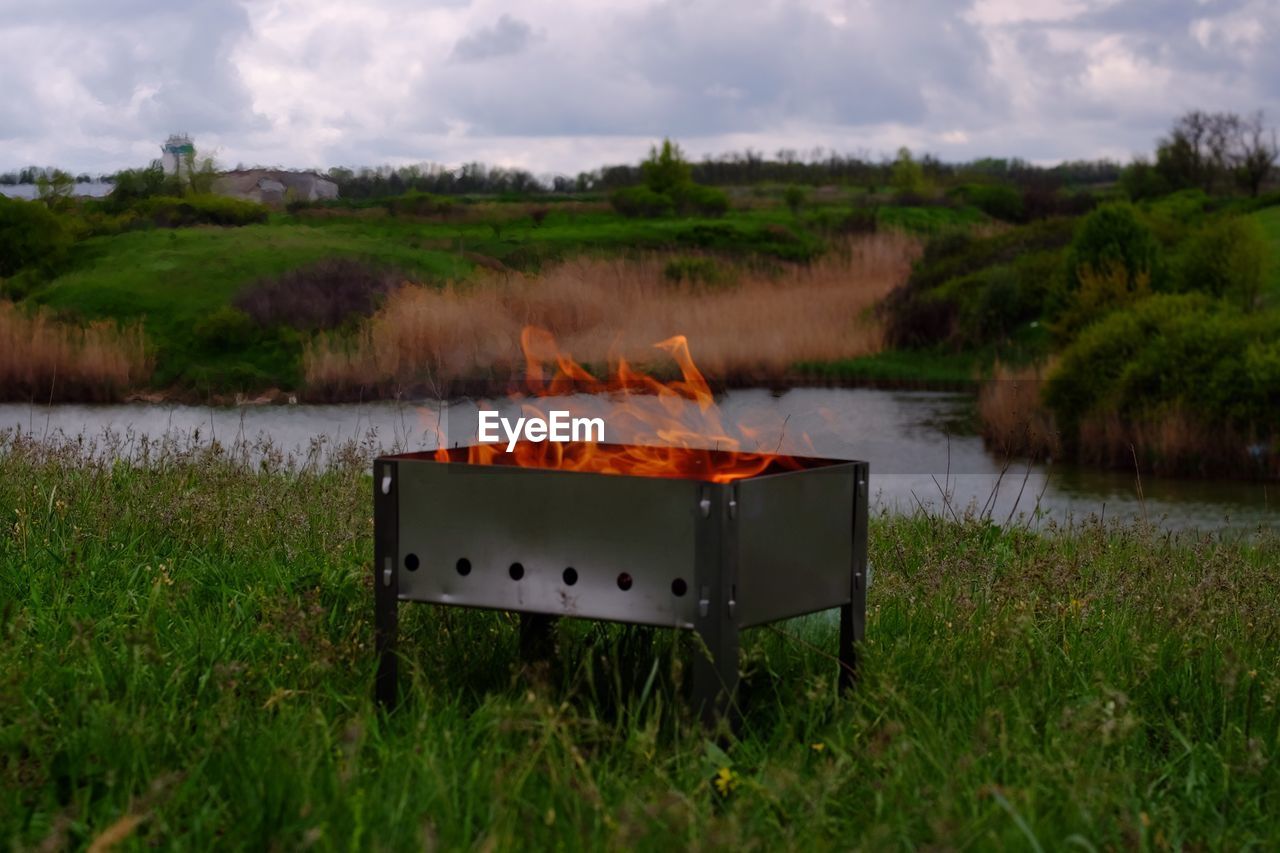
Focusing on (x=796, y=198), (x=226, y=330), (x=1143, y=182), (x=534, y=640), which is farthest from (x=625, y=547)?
(x=1143, y=182)

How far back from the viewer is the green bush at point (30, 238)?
11.9 meters

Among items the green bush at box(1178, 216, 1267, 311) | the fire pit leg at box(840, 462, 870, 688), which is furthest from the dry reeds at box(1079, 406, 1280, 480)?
Answer: the fire pit leg at box(840, 462, 870, 688)

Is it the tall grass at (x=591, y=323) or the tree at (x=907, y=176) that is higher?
the tree at (x=907, y=176)

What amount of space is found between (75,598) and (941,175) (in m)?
19.3

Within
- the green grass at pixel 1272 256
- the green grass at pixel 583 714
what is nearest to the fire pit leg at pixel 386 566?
the green grass at pixel 583 714

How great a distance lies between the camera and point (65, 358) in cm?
1207

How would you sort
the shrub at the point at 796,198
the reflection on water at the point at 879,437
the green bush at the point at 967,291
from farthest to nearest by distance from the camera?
the green bush at the point at 967,291 < the shrub at the point at 796,198 < the reflection on water at the point at 879,437

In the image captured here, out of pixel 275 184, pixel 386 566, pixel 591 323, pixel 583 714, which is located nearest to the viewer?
pixel 386 566

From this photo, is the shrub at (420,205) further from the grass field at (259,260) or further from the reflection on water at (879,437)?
the reflection on water at (879,437)

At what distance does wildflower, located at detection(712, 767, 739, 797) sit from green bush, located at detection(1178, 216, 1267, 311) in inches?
716

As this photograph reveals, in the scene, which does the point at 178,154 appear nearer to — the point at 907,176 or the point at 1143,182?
the point at 907,176

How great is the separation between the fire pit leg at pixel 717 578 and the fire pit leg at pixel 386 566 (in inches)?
34.2

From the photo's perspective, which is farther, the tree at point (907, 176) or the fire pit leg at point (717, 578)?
the tree at point (907, 176)

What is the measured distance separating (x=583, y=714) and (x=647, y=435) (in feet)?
2.99
